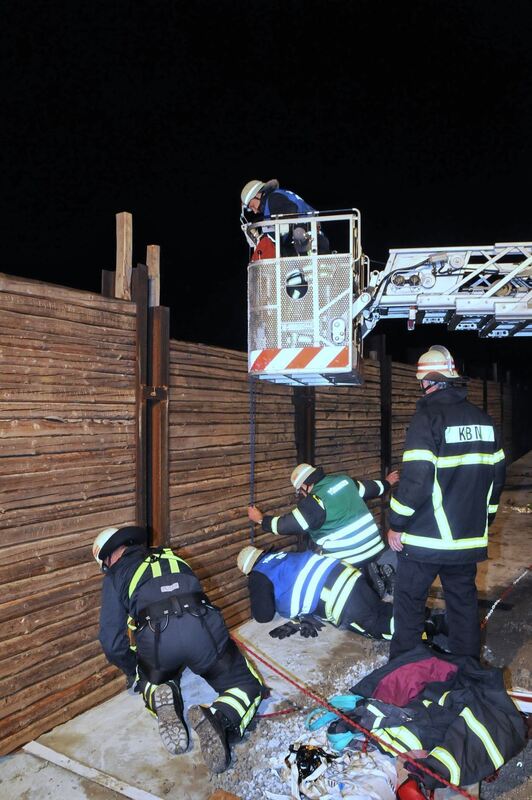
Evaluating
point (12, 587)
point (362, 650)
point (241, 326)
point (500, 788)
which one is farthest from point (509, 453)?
point (241, 326)

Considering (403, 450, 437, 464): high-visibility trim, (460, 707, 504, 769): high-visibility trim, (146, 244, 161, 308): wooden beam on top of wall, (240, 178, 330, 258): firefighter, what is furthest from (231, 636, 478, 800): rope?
(240, 178, 330, 258): firefighter

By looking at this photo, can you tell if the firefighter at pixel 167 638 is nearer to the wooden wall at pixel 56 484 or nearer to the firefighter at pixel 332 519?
the wooden wall at pixel 56 484

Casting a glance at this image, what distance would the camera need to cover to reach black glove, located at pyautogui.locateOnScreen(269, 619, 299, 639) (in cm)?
475

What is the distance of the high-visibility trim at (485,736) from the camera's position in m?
2.89

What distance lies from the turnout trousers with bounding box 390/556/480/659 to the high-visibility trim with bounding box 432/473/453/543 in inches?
9.5

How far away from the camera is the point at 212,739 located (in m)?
2.96

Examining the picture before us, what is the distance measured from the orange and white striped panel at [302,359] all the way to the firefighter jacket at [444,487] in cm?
68

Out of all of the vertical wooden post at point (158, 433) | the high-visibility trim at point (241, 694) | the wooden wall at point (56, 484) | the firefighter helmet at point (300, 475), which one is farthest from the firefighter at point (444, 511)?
the wooden wall at point (56, 484)

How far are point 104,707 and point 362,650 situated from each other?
1967 millimetres

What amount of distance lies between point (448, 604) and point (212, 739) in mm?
1875

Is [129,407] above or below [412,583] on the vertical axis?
above

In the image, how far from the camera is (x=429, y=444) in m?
3.80

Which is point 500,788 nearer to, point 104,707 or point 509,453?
point 104,707

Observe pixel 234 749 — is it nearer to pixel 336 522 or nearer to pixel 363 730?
pixel 363 730
